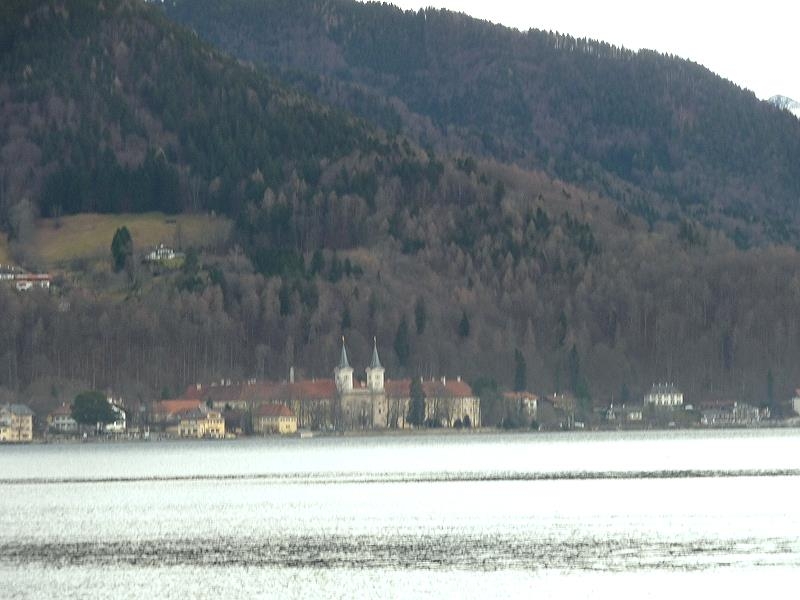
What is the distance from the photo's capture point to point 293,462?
624 ft

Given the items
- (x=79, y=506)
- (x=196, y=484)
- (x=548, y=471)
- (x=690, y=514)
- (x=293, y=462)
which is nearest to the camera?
(x=690, y=514)

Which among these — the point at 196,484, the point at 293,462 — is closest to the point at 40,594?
the point at 196,484

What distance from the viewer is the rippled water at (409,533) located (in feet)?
261

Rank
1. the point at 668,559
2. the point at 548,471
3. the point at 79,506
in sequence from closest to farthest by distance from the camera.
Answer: the point at 668,559
the point at 79,506
the point at 548,471

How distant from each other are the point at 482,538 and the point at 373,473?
223 feet

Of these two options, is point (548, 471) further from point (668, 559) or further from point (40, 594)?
point (40, 594)

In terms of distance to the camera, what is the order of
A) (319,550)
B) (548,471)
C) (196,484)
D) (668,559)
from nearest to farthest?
(668,559)
(319,550)
(196,484)
(548,471)

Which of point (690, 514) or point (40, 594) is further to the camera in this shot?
point (690, 514)

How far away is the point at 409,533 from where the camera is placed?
101 m

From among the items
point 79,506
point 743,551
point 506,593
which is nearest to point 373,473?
point 79,506

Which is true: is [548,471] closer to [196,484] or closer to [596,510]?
[196,484]

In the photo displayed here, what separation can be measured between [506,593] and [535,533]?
22.8 metres

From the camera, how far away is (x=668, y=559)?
8531 centimetres

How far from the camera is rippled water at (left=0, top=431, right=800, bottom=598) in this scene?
79.7 meters
